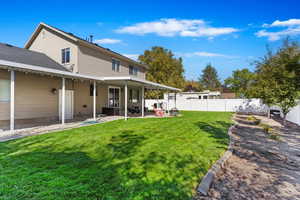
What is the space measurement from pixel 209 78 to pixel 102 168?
63516 millimetres

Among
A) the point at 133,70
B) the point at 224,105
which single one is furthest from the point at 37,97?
the point at 224,105

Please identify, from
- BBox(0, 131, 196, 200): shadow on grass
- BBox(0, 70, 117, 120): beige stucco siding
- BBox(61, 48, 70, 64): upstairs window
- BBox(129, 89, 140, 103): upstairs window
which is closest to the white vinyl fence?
BBox(129, 89, 140, 103): upstairs window

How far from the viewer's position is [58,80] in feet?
34.0

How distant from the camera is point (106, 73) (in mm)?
14047

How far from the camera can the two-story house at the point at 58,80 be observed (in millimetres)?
8031

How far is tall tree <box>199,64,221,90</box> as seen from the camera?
2398 inches

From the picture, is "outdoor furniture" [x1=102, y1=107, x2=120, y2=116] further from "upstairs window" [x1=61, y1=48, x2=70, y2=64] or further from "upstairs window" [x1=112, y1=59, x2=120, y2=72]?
"upstairs window" [x1=61, y1=48, x2=70, y2=64]

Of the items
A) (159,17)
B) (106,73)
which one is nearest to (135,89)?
(106,73)

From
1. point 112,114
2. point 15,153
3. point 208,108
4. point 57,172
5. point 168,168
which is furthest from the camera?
point 208,108

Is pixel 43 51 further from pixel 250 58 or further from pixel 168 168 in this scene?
pixel 250 58

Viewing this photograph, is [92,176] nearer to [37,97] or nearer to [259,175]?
Answer: [259,175]

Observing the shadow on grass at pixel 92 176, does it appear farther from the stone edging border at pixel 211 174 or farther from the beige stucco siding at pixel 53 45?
the beige stucco siding at pixel 53 45

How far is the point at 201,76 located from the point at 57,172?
2546 inches

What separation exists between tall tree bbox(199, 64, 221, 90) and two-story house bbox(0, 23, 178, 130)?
5020 cm
